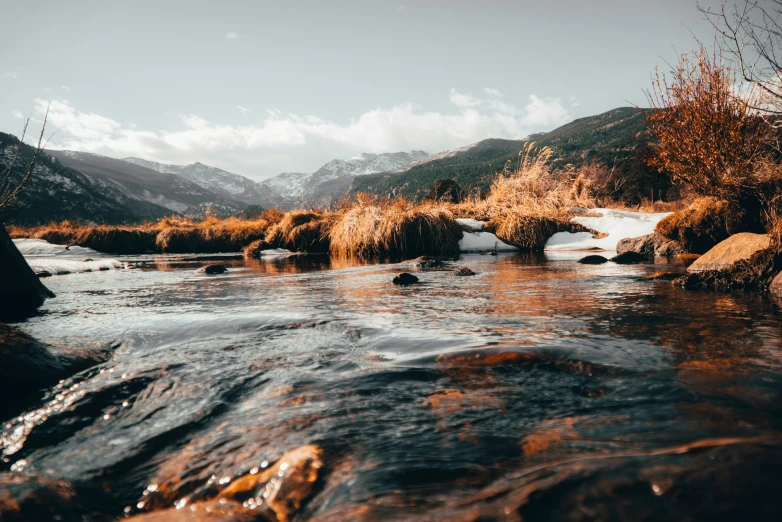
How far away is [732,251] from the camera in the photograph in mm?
5848

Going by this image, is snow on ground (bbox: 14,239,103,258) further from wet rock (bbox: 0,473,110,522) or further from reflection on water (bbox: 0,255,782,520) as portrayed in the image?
wet rock (bbox: 0,473,110,522)

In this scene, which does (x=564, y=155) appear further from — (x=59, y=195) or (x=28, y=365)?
(x=28, y=365)

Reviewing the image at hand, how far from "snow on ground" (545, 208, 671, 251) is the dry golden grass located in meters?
2.90

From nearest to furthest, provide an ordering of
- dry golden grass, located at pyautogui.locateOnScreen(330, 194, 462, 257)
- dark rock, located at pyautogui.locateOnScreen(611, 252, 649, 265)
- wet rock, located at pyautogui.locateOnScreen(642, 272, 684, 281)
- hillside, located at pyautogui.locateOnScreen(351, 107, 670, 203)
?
wet rock, located at pyautogui.locateOnScreen(642, 272, 684, 281) → dark rock, located at pyautogui.locateOnScreen(611, 252, 649, 265) → dry golden grass, located at pyautogui.locateOnScreen(330, 194, 462, 257) → hillside, located at pyautogui.locateOnScreen(351, 107, 670, 203)

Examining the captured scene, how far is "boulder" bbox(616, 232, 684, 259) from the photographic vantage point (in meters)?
8.66

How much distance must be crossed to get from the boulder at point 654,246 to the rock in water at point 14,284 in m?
9.36

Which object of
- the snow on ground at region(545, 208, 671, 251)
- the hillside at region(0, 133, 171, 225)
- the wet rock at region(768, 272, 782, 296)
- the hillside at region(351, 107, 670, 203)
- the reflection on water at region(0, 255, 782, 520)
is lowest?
the reflection on water at region(0, 255, 782, 520)

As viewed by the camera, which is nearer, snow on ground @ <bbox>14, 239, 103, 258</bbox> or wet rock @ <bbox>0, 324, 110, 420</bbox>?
wet rock @ <bbox>0, 324, 110, 420</bbox>

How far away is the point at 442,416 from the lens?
5.06ft

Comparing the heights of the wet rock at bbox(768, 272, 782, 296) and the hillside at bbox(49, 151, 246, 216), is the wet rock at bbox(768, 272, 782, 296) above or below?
below

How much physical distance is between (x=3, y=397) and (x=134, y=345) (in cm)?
94

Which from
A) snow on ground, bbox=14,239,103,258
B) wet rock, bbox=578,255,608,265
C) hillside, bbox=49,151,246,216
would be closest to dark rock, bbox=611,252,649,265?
wet rock, bbox=578,255,608,265

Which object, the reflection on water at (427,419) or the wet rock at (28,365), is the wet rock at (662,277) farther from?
the wet rock at (28,365)

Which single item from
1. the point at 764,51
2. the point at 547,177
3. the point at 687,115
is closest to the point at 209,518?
the point at 764,51
